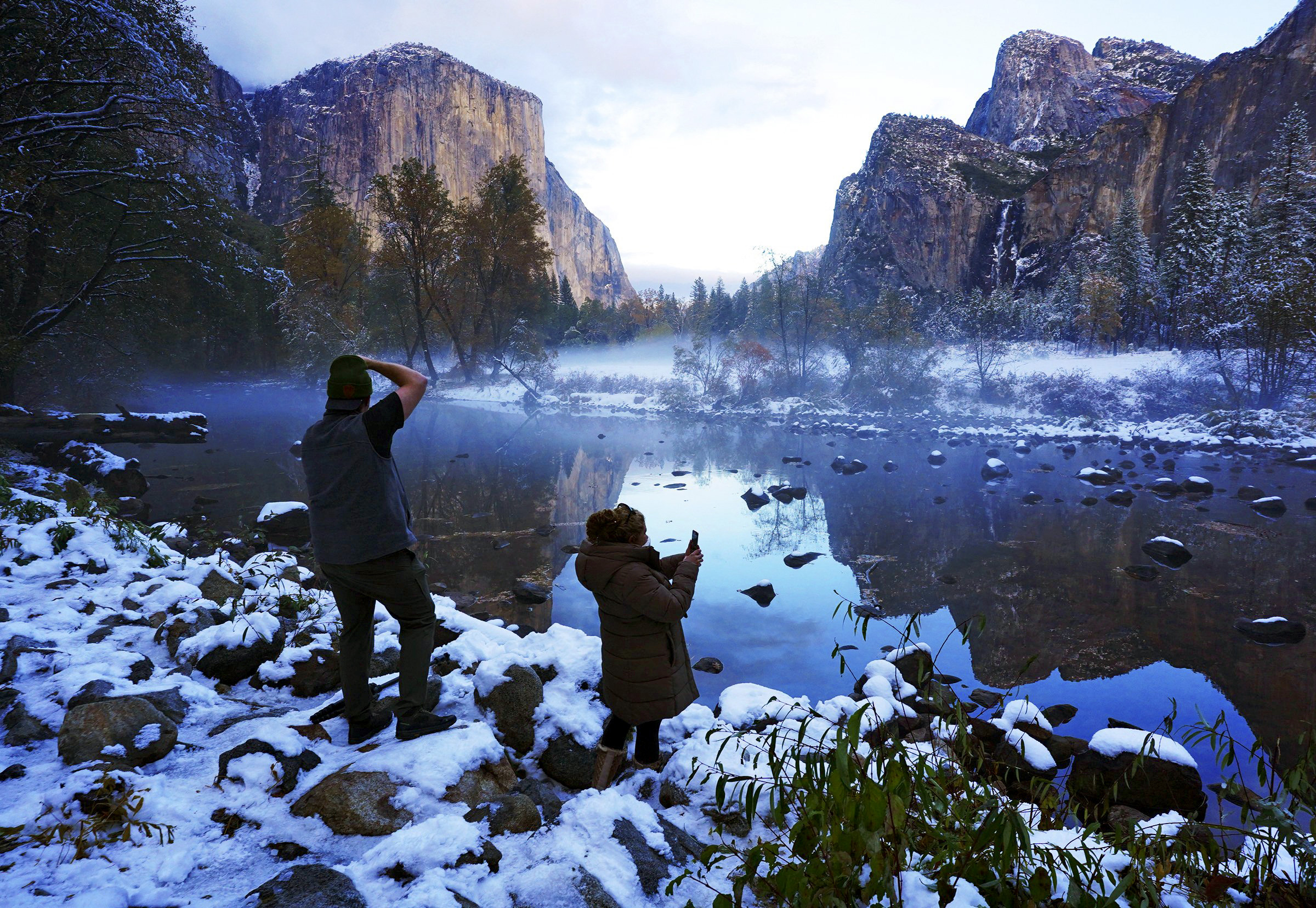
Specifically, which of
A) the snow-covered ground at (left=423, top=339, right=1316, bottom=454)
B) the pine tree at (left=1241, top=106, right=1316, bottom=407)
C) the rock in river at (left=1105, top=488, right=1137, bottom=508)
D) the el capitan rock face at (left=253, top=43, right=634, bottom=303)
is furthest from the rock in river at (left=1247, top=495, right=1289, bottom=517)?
the el capitan rock face at (left=253, top=43, right=634, bottom=303)

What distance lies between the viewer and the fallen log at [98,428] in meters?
12.7

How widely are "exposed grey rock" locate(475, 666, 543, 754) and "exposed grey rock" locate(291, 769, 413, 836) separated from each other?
102 cm

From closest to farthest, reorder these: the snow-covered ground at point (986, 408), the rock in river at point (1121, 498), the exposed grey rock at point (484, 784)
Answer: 1. the exposed grey rock at point (484, 784)
2. the rock in river at point (1121, 498)
3. the snow-covered ground at point (986, 408)

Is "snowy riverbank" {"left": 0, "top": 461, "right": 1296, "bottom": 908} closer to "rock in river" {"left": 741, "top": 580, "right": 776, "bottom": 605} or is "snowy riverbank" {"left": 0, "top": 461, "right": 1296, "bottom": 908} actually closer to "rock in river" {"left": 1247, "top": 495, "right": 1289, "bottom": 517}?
"rock in river" {"left": 741, "top": 580, "right": 776, "bottom": 605}

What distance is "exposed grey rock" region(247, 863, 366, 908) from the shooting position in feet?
6.57

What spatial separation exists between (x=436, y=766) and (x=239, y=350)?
44.5 metres

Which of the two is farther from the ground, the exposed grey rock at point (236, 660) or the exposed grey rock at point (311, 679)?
the exposed grey rock at point (236, 660)

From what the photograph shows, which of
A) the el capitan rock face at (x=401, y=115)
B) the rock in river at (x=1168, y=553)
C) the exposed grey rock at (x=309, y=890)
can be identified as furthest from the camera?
the el capitan rock face at (x=401, y=115)

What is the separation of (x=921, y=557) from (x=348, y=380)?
9677 millimetres

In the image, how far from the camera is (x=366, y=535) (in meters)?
3.02

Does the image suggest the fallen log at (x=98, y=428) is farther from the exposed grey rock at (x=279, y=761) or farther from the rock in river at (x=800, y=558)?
the rock in river at (x=800, y=558)

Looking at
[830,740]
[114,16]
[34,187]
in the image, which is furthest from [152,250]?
[830,740]

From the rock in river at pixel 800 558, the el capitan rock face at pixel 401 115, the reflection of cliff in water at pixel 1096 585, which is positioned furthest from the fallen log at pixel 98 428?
the el capitan rock face at pixel 401 115

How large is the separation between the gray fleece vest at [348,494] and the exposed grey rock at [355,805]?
1043 millimetres
